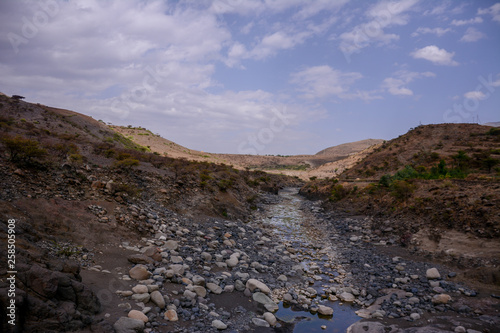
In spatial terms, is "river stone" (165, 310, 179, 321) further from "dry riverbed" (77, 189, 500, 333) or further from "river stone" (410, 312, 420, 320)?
"river stone" (410, 312, 420, 320)

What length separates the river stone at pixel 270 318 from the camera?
270 inches

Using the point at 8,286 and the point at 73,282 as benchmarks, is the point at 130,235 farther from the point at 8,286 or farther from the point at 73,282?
the point at 8,286

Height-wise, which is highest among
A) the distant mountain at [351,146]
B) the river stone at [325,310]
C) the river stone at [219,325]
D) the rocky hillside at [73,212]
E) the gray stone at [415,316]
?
the distant mountain at [351,146]

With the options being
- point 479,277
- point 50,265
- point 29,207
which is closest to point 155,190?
point 29,207

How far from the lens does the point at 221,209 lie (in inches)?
649

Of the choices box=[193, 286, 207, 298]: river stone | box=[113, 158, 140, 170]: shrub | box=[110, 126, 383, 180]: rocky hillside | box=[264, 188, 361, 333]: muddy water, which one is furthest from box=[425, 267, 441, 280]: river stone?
box=[110, 126, 383, 180]: rocky hillside

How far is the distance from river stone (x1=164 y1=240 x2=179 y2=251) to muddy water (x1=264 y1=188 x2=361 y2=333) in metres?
4.10

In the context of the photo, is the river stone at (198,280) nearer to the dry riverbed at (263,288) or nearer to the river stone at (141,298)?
the dry riverbed at (263,288)

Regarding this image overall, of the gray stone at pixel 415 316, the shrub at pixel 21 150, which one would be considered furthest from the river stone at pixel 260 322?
the shrub at pixel 21 150

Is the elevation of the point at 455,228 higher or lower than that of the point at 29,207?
lower

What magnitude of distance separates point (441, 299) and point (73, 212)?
37.8 feet

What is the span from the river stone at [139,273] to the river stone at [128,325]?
1742mm

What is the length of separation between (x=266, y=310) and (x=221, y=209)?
9475 mm

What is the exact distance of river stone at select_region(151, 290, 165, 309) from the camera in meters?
6.25
